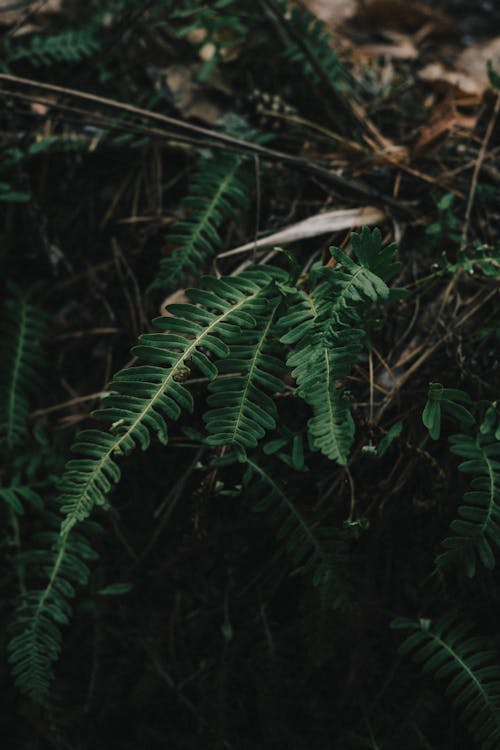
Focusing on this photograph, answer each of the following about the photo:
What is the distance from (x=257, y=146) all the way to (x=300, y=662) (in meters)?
1.58

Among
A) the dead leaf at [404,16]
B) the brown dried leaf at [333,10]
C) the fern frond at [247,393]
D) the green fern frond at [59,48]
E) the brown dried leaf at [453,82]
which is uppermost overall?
the green fern frond at [59,48]

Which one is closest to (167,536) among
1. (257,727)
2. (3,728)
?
(257,727)

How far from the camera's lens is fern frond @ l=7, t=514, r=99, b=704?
5.51ft

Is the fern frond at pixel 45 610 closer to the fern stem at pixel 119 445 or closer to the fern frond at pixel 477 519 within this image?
the fern stem at pixel 119 445

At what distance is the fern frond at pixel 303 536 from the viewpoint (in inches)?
65.1

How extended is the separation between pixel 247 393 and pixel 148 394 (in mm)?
238

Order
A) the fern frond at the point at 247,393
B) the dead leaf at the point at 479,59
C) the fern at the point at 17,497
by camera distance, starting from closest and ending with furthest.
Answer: the fern frond at the point at 247,393
the fern at the point at 17,497
the dead leaf at the point at 479,59

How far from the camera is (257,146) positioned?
6.63 ft

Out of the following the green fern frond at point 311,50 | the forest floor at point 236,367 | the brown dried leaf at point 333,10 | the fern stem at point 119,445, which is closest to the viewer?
the fern stem at point 119,445

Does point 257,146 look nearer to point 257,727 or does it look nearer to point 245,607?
point 245,607

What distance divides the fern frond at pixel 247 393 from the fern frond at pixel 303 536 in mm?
182

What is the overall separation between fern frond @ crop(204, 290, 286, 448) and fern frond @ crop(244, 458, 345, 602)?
18 centimetres

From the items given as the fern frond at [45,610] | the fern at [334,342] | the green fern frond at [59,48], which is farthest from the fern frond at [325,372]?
the green fern frond at [59,48]

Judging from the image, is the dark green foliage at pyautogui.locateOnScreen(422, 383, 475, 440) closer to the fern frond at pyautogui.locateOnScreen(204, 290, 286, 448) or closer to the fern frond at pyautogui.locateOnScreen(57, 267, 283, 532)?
the fern frond at pyautogui.locateOnScreen(204, 290, 286, 448)
